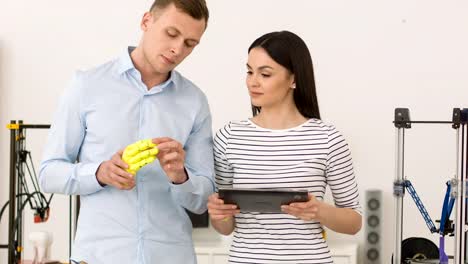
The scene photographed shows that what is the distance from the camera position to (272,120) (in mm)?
2020

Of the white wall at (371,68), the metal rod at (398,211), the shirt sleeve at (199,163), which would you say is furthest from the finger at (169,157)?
the white wall at (371,68)

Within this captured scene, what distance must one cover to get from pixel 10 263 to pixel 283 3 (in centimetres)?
223

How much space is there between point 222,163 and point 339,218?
0.33 metres

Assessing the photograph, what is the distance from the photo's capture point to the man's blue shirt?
1807 mm

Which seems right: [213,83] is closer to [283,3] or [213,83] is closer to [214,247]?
[283,3]

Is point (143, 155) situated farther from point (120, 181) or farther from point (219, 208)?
point (219, 208)

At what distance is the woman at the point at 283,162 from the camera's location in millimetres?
1927

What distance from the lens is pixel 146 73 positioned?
6.25 feet

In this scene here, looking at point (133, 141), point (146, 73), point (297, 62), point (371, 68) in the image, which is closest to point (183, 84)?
point (146, 73)

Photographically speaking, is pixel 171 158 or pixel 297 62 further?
pixel 297 62

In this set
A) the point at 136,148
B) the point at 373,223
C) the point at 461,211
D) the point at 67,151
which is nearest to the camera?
the point at 136,148

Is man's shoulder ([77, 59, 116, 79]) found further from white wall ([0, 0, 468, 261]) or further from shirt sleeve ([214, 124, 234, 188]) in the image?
white wall ([0, 0, 468, 261])

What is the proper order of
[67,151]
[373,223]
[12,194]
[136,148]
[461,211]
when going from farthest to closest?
[373,223] < [12,194] < [461,211] < [67,151] < [136,148]

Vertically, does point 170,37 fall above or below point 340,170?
above
